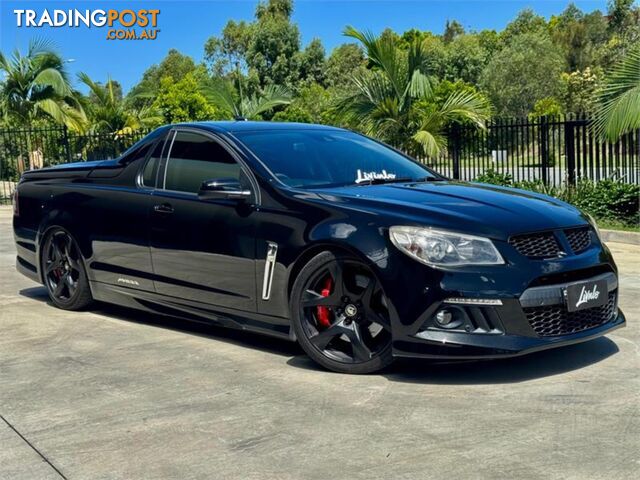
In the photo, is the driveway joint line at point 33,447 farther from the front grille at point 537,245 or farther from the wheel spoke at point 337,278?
the front grille at point 537,245

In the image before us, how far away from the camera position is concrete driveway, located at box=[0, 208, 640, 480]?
3680mm

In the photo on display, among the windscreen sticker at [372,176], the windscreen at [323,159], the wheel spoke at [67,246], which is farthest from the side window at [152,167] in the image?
the windscreen sticker at [372,176]

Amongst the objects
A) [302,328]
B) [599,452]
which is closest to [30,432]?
[302,328]

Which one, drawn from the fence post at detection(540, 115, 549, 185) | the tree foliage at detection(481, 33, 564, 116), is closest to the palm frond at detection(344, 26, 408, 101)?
the fence post at detection(540, 115, 549, 185)

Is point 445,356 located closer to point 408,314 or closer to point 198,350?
point 408,314

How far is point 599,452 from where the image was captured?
3.69 metres

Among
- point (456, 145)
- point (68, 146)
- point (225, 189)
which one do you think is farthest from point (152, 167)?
point (68, 146)

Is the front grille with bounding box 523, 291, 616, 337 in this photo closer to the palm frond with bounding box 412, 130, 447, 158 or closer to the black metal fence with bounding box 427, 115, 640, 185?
the black metal fence with bounding box 427, 115, 640, 185

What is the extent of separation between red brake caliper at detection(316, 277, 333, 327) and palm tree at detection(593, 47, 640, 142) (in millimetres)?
8433

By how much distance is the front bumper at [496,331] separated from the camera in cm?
461

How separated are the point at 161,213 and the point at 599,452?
3.52m

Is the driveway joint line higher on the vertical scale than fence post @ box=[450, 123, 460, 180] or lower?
lower

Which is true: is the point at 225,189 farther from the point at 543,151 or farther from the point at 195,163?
the point at 543,151

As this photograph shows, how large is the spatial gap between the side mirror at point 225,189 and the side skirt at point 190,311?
2.42ft
